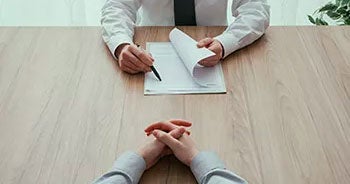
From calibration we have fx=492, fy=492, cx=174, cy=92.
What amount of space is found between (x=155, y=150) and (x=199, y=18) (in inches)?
28.9

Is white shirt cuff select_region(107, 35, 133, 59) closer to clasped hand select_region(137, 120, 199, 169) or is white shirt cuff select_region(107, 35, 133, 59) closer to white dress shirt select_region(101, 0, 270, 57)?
white dress shirt select_region(101, 0, 270, 57)

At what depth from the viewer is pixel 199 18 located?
172 centimetres

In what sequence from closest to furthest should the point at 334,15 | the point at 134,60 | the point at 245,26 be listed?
the point at 134,60 < the point at 245,26 < the point at 334,15

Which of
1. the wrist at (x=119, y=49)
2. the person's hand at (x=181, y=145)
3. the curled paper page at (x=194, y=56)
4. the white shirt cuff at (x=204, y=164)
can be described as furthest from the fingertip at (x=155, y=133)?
the wrist at (x=119, y=49)

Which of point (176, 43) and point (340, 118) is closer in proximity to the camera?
point (340, 118)

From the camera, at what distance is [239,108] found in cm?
124

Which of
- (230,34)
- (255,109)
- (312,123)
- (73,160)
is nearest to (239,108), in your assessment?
(255,109)

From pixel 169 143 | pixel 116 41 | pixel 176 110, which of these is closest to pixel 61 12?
pixel 116 41

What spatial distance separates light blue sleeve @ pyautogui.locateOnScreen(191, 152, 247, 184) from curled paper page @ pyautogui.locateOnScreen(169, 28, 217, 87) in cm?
30

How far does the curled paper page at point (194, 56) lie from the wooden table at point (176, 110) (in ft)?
0.20

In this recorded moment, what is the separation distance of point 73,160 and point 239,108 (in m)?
0.43

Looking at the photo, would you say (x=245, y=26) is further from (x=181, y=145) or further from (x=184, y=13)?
(x=181, y=145)

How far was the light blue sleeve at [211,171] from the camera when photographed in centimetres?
103

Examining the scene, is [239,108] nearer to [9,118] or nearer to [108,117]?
[108,117]
